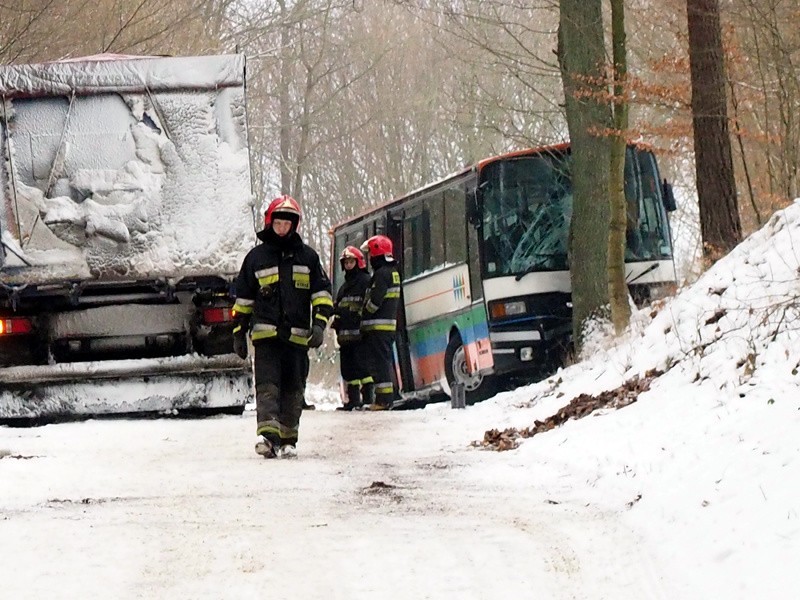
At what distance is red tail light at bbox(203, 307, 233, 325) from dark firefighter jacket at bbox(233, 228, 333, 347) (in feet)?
12.2

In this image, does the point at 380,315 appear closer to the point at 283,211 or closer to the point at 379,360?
the point at 379,360


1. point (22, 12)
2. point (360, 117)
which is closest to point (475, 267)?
point (22, 12)

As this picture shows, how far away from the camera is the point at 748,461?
6719 millimetres

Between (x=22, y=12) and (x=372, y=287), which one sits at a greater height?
(x=22, y=12)

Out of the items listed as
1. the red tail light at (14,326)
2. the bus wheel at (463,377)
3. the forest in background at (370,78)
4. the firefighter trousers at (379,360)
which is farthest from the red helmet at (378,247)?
the red tail light at (14,326)

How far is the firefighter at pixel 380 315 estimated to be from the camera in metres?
18.4

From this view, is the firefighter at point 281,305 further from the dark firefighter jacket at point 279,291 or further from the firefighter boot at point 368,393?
the firefighter boot at point 368,393

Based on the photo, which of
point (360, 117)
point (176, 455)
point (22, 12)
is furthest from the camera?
point (360, 117)

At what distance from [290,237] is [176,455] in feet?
5.87

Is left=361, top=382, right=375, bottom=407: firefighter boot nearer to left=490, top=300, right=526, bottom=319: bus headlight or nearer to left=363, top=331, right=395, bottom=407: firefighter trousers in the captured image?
left=363, top=331, right=395, bottom=407: firefighter trousers

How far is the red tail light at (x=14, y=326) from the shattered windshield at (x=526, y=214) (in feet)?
20.7

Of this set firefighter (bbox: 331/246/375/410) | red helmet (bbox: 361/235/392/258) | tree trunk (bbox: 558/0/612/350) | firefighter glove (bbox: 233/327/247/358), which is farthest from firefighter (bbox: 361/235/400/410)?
firefighter glove (bbox: 233/327/247/358)

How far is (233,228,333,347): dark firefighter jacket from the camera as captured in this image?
1101 centimetres

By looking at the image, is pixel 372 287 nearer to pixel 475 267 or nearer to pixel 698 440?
pixel 475 267
